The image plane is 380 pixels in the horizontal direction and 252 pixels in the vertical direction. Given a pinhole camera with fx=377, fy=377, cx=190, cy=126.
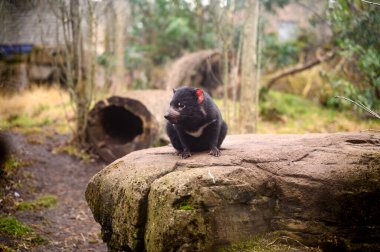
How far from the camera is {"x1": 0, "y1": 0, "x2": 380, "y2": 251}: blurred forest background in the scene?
602 centimetres

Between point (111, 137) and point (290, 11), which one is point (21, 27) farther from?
point (290, 11)

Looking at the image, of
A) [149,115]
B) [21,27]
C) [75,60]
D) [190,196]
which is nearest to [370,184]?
[190,196]

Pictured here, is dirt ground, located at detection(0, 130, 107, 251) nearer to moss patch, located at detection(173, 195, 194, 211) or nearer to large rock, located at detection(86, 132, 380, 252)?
large rock, located at detection(86, 132, 380, 252)

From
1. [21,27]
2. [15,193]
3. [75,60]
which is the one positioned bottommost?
[15,193]

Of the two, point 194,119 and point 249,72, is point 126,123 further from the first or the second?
point 194,119

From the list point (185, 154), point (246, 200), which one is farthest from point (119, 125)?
point (246, 200)

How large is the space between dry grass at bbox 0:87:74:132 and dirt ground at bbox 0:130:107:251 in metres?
0.77

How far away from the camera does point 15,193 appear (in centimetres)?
598

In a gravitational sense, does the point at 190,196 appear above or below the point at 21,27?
below

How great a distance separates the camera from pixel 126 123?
8.91 meters

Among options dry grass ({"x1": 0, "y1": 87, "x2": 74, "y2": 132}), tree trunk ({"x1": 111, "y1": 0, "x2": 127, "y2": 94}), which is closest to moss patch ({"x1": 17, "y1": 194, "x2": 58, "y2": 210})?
dry grass ({"x1": 0, "y1": 87, "x2": 74, "y2": 132})

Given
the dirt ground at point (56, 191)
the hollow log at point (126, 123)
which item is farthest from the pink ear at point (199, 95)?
the hollow log at point (126, 123)

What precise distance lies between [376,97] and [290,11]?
59.4ft

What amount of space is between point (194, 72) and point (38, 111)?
208 inches
